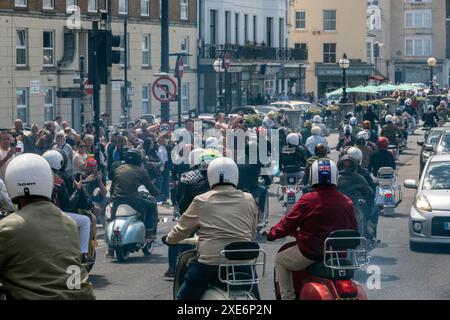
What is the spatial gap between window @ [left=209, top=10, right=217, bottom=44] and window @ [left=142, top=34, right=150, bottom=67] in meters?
9.02

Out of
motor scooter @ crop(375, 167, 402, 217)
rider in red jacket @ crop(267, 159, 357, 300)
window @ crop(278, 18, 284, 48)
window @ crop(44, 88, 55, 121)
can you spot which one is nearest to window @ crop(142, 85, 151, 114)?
window @ crop(44, 88, 55, 121)

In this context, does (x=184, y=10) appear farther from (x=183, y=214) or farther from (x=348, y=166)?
(x=183, y=214)

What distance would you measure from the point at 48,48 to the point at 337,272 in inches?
1508

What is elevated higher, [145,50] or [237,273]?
[145,50]

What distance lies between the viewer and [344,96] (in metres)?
56.1

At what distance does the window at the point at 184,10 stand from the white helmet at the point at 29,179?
51899 mm

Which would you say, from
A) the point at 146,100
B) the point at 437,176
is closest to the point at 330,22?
the point at 146,100

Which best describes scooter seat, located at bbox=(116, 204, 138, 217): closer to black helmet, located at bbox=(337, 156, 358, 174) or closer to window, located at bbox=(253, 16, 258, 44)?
black helmet, located at bbox=(337, 156, 358, 174)

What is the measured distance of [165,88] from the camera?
26.9 metres

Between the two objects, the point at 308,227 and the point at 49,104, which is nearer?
the point at 308,227

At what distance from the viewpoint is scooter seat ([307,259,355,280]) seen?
29.0 ft
